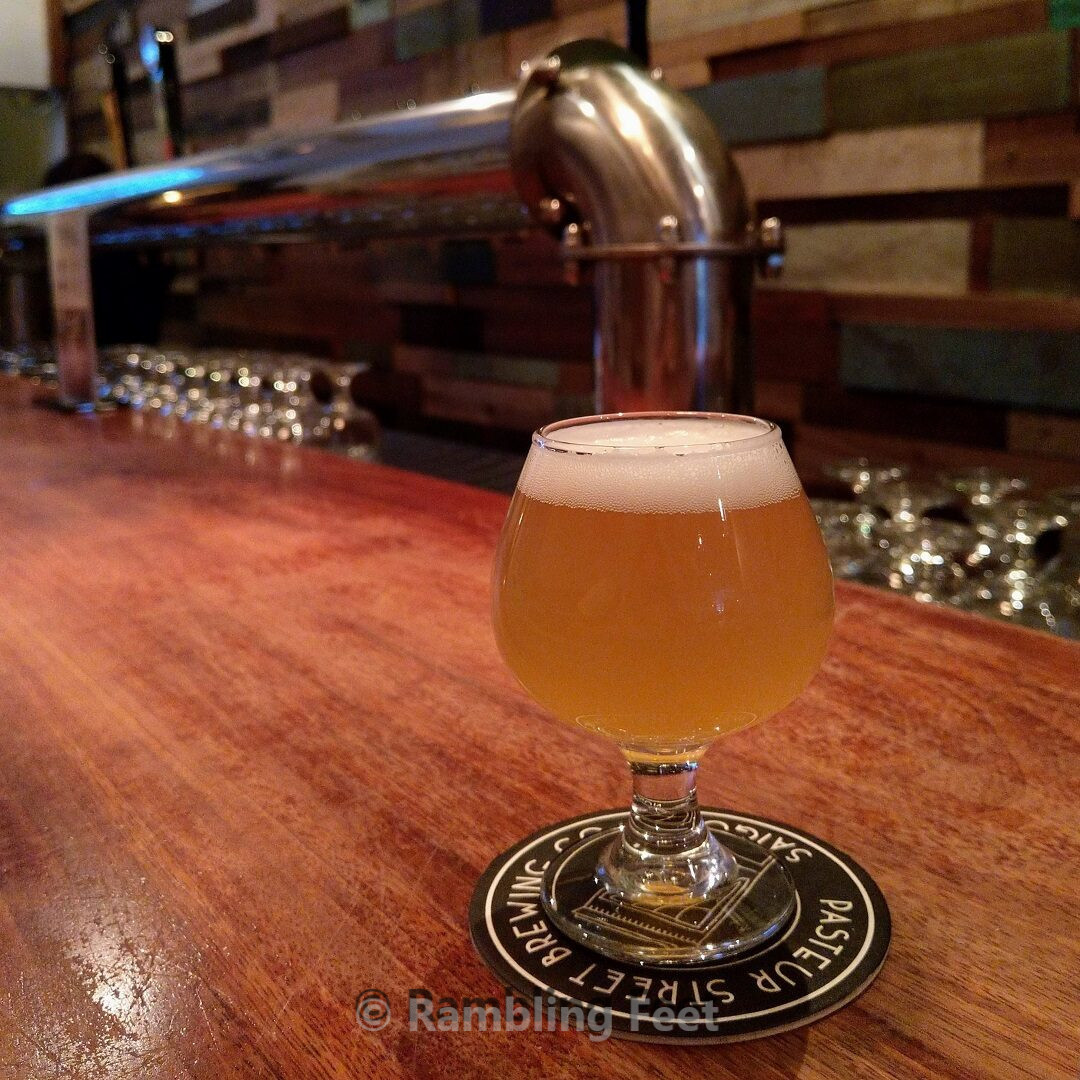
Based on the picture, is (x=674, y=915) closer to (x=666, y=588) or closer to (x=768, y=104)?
(x=666, y=588)

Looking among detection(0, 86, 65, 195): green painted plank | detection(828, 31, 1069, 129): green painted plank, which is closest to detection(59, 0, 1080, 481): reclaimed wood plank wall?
detection(828, 31, 1069, 129): green painted plank

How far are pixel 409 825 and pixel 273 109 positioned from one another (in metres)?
3.26

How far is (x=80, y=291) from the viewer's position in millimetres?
2783

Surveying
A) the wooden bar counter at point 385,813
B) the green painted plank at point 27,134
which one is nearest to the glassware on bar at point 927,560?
the wooden bar counter at point 385,813

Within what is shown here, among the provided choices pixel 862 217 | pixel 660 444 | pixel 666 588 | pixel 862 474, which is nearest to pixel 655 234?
pixel 862 474

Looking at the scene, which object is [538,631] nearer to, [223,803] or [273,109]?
[223,803]

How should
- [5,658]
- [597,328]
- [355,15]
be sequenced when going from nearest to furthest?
[5,658]
[597,328]
[355,15]

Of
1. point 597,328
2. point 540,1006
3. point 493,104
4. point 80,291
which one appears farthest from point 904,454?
point 80,291

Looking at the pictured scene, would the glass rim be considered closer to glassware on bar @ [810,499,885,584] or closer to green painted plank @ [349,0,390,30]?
glassware on bar @ [810,499,885,584]

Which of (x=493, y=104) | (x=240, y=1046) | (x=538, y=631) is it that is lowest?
(x=240, y=1046)

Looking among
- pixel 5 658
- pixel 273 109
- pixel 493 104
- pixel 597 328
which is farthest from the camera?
pixel 273 109

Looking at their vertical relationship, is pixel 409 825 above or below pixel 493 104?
below

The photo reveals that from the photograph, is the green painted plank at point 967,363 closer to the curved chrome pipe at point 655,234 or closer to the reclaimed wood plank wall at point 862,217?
the reclaimed wood plank wall at point 862,217

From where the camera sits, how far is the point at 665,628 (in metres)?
0.55
